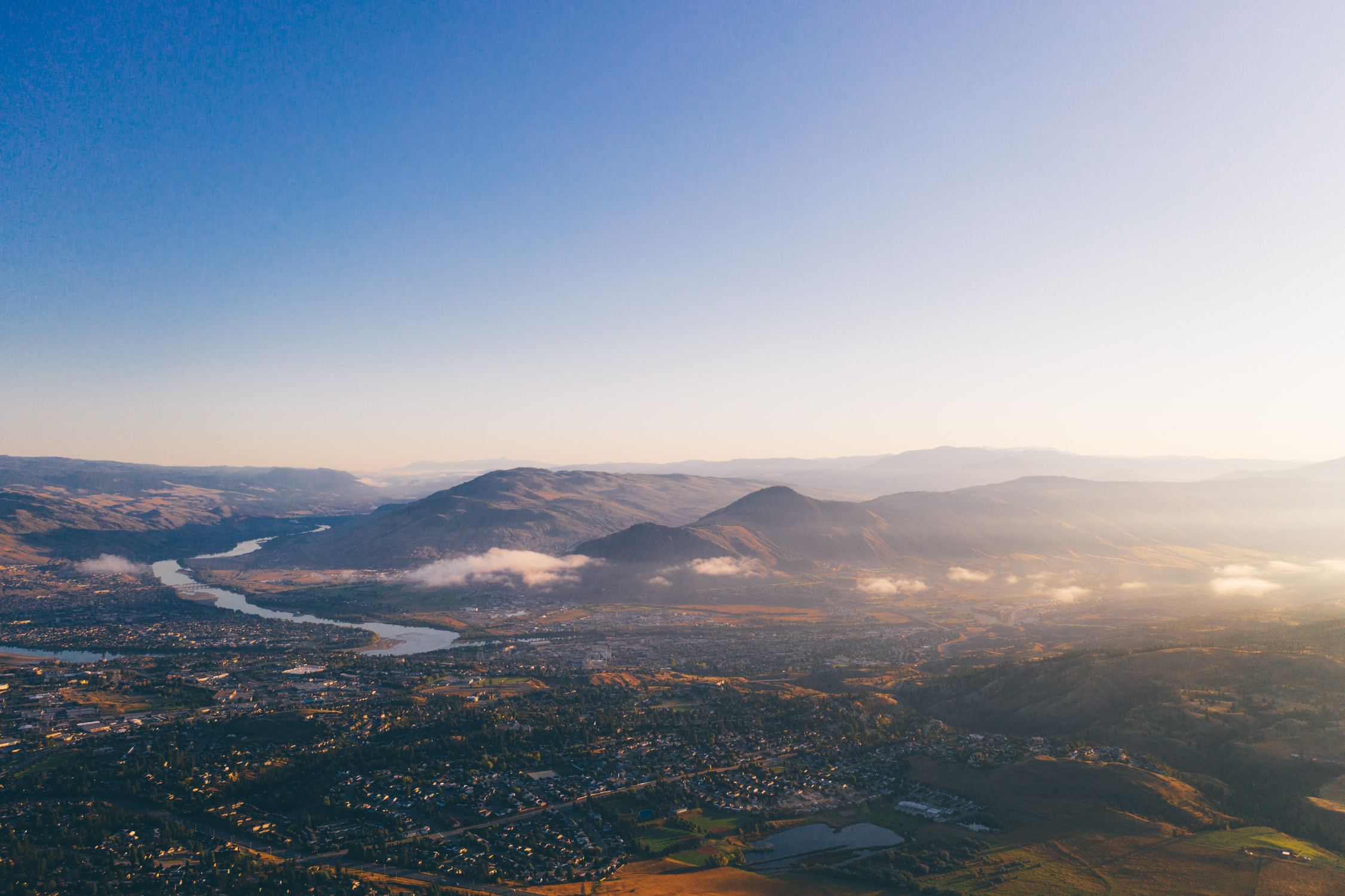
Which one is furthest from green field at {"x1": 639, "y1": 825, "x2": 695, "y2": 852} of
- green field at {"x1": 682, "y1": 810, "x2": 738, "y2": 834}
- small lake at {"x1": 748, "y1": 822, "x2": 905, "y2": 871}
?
small lake at {"x1": 748, "y1": 822, "x2": 905, "y2": 871}

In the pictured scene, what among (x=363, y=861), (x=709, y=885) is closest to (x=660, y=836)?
(x=709, y=885)

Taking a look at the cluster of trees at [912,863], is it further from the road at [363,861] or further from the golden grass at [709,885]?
the road at [363,861]

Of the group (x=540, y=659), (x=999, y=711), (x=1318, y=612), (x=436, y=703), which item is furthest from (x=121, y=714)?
(x=1318, y=612)

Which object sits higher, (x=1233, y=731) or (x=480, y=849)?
(x=1233, y=731)

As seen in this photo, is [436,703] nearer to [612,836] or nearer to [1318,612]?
[612,836]

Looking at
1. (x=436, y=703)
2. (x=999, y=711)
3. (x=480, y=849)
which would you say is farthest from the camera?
(x=436, y=703)

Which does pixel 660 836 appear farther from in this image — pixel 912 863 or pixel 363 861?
pixel 363 861

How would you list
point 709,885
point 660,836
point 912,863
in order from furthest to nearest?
point 660,836, point 912,863, point 709,885

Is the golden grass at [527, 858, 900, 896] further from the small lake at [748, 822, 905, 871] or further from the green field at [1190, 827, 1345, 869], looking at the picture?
the green field at [1190, 827, 1345, 869]
